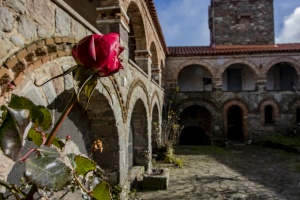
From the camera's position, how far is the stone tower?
17500 mm

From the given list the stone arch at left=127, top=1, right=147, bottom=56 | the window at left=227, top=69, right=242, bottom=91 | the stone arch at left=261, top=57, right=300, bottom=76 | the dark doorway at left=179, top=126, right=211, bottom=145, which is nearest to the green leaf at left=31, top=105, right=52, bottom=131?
the stone arch at left=127, top=1, right=147, bottom=56

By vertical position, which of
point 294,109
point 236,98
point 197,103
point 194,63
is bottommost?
point 294,109

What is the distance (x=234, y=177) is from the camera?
7109mm

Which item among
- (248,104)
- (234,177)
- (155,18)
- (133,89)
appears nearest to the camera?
(133,89)

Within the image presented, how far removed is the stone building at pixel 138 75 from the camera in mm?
2098

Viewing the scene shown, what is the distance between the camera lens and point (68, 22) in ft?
9.25

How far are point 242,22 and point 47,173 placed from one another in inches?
756

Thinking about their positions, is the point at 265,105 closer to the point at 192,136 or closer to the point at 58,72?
the point at 192,136

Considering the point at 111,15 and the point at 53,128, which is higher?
the point at 111,15

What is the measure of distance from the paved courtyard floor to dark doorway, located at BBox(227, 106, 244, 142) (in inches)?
209

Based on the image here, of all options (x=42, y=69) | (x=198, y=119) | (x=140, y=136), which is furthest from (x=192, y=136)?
(x=42, y=69)

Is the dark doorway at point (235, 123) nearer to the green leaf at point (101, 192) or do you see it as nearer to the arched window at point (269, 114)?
the arched window at point (269, 114)

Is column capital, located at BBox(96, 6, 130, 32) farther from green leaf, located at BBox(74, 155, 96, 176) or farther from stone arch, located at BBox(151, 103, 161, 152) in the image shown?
stone arch, located at BBox(151, 103, 161, 152)

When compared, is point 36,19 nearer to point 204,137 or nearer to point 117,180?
point 117,180
